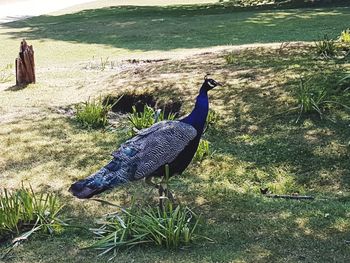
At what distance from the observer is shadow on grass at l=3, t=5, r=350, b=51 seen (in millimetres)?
14473

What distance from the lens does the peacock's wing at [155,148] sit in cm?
498

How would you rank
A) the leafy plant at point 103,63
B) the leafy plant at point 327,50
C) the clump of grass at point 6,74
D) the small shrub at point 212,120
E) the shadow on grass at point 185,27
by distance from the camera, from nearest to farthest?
the small shrub at point 212,120
the leafy plant at point 327,50
the clump of grass at point 6,74
the leafy plant at point 103,63
the shadow on grass at point 185,27

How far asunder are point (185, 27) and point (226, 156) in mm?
10939

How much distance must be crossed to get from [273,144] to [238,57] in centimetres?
381

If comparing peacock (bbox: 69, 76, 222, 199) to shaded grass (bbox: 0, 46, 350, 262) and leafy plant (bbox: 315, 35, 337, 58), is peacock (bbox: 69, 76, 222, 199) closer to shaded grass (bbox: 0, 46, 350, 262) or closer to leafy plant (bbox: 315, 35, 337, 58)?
shaded grass (bbox: 0, 46, 350, 262)

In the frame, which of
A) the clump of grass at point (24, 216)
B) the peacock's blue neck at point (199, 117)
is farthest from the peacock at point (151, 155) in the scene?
the clump of grass at point (24, 216)

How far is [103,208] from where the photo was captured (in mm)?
5711

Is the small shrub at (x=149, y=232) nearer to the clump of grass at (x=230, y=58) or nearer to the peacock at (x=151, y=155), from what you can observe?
the peacock at (x=151, y=155)

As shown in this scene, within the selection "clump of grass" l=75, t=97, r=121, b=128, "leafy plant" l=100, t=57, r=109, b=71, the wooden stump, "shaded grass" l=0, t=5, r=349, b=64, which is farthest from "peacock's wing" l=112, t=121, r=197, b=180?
"shaded grass" l=0, t=5, r=349, b=64

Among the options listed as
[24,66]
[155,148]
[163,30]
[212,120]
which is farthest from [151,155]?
[163,30]

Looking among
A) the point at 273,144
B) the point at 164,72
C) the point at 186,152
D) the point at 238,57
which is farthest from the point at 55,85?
the point at 186,152

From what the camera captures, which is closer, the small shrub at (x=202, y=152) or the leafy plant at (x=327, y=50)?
the small shrub at (x=202, y=152)

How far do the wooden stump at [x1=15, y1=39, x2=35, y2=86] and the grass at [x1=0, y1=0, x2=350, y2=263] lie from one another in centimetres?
35

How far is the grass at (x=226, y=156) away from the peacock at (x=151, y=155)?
0.56 metres
